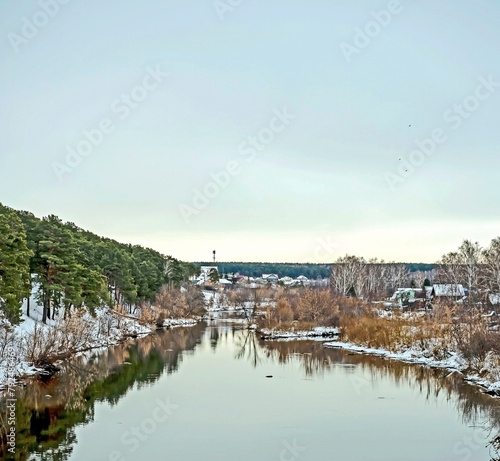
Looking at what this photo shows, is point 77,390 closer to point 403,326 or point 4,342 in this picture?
point 4,342

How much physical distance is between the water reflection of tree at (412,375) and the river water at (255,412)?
2.0 inches

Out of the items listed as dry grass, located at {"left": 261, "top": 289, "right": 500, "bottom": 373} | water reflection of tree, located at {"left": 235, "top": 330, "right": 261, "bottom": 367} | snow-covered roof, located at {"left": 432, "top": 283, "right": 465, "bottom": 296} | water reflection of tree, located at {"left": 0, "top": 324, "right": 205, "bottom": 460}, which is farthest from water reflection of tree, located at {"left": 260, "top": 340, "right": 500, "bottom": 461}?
snow-covered roof, located at {"left": 432, "top": 283, "right": 465, "bottom": 296}

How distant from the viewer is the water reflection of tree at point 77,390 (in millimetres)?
15773

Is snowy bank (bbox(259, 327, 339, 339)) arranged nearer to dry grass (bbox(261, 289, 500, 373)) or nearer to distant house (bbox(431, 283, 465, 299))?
dry grass (bbox(261, 289, 500, 373))

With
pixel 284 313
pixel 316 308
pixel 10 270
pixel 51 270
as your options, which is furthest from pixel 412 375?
pixel 51 270

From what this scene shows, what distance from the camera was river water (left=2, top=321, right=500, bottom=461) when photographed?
15.3 m

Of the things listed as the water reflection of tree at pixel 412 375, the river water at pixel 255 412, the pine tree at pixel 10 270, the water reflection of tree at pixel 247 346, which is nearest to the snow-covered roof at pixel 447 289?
the water reflection of tree at pixel 247 346

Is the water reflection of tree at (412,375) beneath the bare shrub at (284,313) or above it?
beneath

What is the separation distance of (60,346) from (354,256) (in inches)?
2493

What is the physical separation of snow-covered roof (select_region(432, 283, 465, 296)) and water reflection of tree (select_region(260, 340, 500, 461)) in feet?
81.3

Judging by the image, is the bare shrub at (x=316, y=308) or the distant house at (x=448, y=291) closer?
the bare shrub at (x=316, y=308)

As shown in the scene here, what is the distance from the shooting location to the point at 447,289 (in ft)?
204

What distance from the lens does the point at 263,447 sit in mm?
15594

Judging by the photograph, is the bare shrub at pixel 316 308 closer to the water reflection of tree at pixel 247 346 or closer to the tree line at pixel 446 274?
the water reflection of tree at pixel 247 346
